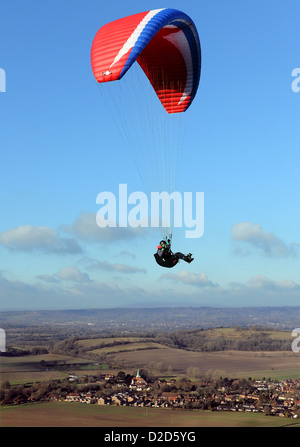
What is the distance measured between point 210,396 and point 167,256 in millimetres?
30041

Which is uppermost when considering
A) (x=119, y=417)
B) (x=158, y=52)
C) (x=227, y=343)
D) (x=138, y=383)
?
(x=158, y=52)

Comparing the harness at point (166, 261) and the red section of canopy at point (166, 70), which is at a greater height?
the red section of canopy at point (166, 70)

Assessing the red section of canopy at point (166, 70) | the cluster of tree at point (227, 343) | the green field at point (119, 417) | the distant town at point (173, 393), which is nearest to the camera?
the red section of canopy at point (166, 70)

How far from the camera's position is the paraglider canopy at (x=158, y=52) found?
15.3 meters

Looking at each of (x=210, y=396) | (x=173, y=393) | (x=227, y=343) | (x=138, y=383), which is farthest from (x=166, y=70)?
(x=227, y=343)

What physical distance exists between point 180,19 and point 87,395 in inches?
1324

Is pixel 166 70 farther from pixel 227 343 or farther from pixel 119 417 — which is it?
pixel 227 343

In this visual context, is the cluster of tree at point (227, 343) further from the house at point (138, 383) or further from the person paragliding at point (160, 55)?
the person paragliding at point (160, 55)

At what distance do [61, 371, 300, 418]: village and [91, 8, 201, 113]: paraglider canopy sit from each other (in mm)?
27007

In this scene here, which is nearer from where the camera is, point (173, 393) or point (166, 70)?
point (166, 70)

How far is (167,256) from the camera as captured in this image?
17297 mm

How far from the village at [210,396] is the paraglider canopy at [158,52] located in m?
27.0

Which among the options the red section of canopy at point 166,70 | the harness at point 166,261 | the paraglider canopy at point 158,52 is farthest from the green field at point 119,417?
the paraglider canopy at point 158,52

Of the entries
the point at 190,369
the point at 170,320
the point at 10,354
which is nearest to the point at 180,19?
the point at 190,369
